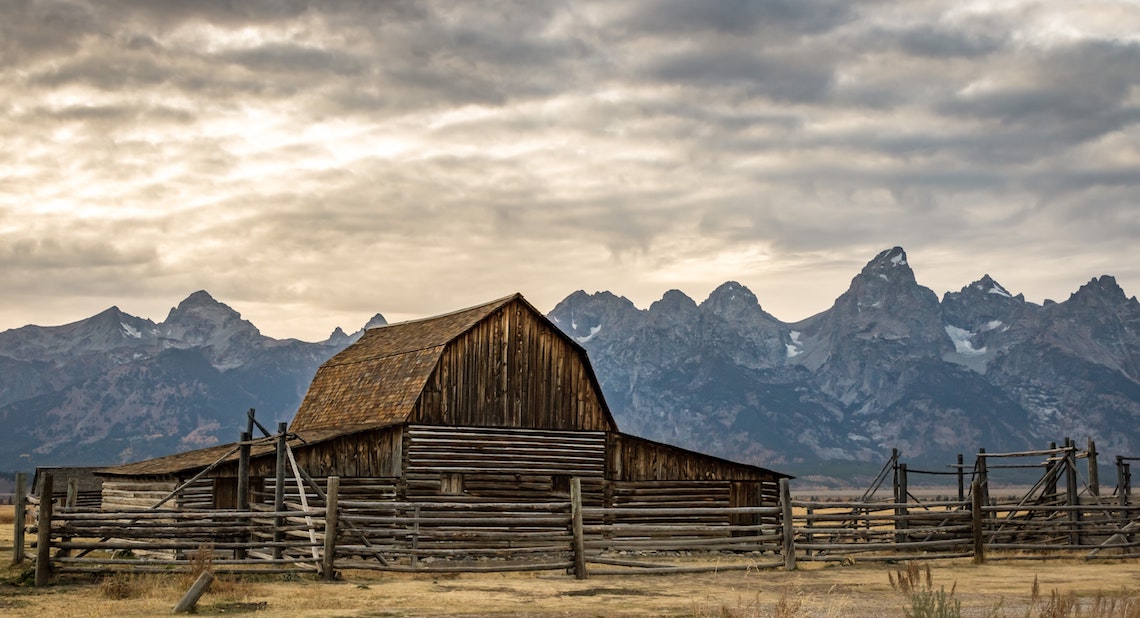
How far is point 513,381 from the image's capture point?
1355 inches

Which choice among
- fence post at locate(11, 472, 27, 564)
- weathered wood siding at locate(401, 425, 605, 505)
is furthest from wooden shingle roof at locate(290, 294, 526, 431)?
fence post at locate(11, 472, 27, 564)

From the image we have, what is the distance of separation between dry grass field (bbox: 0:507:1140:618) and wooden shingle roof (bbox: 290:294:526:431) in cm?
1017

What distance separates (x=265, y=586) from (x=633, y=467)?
1741 centimetres

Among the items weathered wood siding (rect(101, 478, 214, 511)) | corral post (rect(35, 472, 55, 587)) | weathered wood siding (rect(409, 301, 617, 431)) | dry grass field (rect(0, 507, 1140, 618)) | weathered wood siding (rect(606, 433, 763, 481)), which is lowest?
dry grass field (rect(0, 507, 1140, 618))

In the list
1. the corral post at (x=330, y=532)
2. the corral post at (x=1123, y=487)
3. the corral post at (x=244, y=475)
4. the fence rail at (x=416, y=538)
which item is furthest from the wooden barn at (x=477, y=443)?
the corral post at (x=1123, y=487)

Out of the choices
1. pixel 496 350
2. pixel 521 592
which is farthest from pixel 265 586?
pixel 496 350

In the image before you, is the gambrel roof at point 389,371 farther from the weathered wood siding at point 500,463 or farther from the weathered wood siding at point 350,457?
the weathered wood siding at point 500,463

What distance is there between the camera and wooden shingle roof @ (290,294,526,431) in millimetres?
33594

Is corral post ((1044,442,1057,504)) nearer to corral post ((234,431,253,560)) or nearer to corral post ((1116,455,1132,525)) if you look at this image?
corral post ((1116,455,1132,525))

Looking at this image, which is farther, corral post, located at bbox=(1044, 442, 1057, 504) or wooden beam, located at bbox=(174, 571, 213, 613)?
corral post, located at bbox=(1044, 442, 1057, 504)

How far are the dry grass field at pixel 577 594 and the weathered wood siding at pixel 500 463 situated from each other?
8.61 metres

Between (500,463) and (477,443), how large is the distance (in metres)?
0.85

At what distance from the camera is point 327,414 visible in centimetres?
3759

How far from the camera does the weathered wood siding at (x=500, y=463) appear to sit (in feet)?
107
